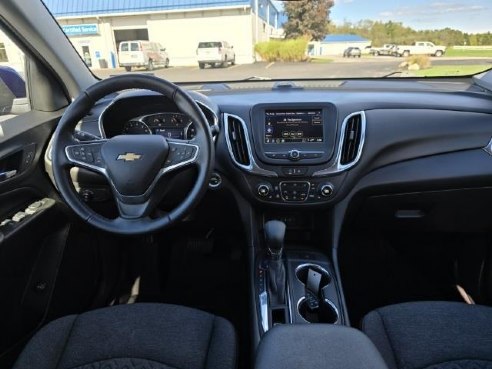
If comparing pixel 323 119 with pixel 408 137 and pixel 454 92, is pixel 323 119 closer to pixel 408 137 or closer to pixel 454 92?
pixel 408 137

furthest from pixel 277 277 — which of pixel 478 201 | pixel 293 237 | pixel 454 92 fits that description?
pixel 454 92

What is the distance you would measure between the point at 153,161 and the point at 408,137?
1127 mm

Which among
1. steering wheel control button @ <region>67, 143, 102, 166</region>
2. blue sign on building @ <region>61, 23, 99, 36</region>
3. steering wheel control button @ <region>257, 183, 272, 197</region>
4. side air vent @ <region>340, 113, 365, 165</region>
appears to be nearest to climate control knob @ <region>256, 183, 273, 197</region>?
steering wheel control button @ <region>257, 183, 272, 197</region>

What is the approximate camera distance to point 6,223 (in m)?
1.73

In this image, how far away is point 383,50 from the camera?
193 cm

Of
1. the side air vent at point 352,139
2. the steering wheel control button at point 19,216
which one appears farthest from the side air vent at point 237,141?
the steering wheel control button at point 19,216

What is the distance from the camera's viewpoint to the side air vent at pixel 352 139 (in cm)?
194

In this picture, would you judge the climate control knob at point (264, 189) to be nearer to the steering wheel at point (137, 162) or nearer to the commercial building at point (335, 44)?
the steering wheel at point (137, 162)

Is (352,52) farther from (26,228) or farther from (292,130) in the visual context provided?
(26,228)

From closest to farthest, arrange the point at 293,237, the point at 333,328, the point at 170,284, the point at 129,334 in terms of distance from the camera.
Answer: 1. the point at 333,328
2. the point at 129,334
3. the point at 293,237
4. the point at 170,284

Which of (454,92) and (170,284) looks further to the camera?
(170,284)

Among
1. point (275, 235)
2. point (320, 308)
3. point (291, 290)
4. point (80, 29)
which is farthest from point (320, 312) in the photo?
point (80, 29)

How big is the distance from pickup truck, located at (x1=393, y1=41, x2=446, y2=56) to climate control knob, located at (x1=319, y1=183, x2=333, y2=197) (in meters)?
0.64

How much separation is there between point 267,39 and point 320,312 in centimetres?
125
